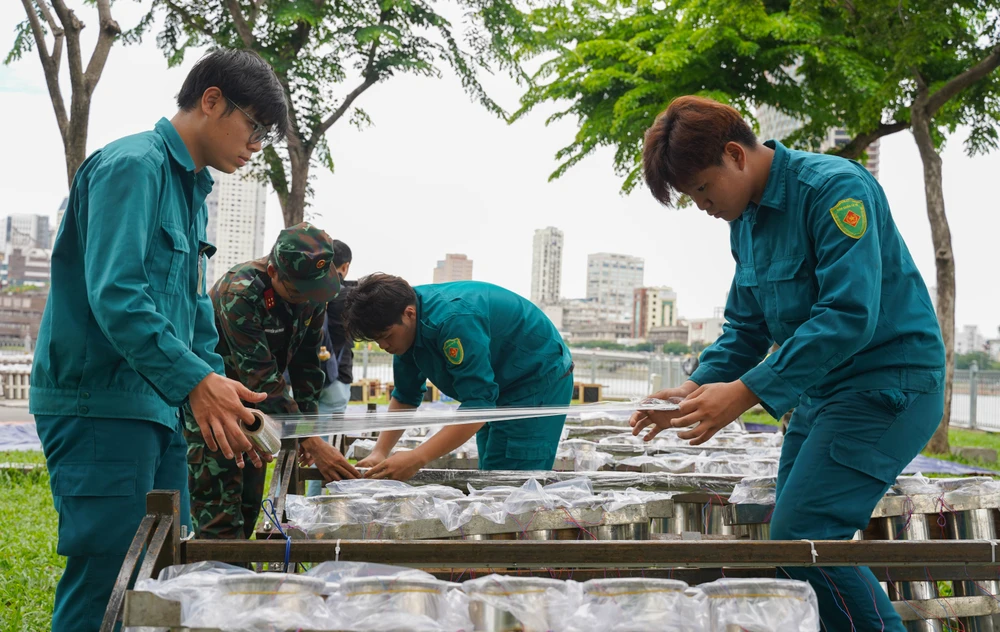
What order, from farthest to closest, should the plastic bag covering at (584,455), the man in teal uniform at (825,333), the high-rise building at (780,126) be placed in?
1. the high-rise building at (780,126)
2. the plastic bag covering at (584,455)
3. the man in teal uniform at (825,333)

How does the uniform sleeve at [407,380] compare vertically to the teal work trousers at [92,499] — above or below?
above

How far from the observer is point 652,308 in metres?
76.1

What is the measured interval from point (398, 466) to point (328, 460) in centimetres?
29

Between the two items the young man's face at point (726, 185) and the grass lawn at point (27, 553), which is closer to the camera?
the young man's face at point (726, 185)

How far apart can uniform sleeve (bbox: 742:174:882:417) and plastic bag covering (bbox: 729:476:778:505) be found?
0.79 metres

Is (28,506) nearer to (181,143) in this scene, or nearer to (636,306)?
(181,143)

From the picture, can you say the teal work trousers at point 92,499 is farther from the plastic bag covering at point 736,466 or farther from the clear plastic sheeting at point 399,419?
the plastic bag covering at point 736,466

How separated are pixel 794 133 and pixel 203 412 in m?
11.6

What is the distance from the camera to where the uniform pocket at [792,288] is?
87.4 inches

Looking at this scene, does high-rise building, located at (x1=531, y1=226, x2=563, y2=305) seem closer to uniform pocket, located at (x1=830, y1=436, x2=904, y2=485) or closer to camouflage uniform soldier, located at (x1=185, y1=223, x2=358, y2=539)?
camouflage uniform soldier, located at (x1=185, y1=223, x2=358, y2=539)

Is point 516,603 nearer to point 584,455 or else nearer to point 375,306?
point 375,306

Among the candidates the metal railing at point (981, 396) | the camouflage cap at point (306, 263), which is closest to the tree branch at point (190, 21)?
the camouflage cap at point (306, 263)

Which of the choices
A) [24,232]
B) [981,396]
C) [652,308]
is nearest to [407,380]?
[981,396]

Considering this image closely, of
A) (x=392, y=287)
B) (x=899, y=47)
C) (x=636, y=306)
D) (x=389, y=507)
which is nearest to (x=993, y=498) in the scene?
(x=389, y=507)
